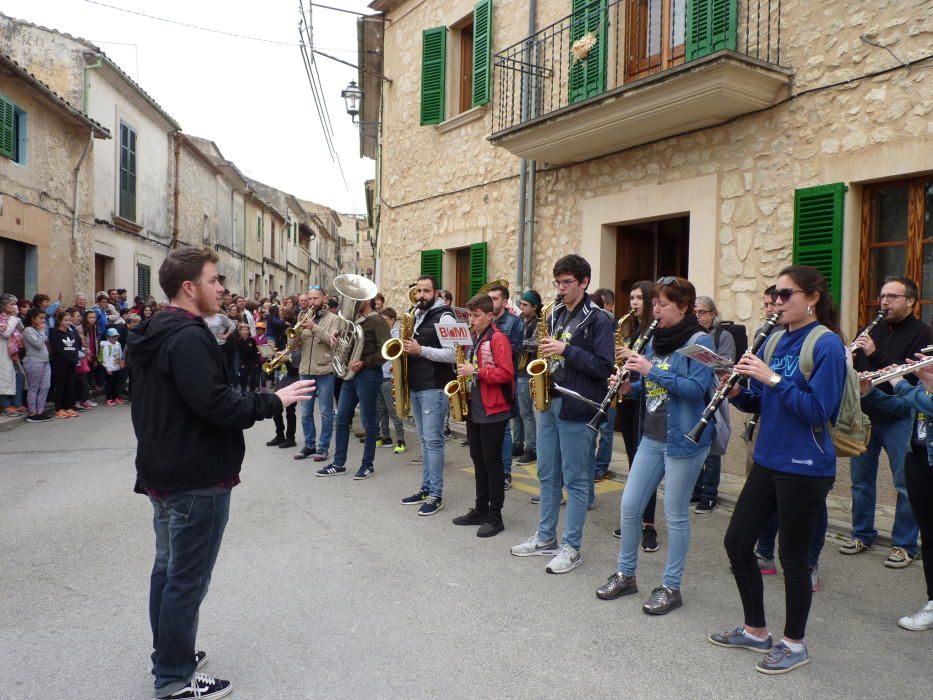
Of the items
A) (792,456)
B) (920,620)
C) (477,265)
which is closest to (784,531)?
(792,456)

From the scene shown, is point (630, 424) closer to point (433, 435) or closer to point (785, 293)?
point (433, 435)

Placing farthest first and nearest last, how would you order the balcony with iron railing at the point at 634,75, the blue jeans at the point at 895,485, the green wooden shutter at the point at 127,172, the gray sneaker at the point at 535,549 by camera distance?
1. the green wooden shutter at the point at 127,172
2. the balcony with iron railing at the point at 634,75
3. the gray sneaker at the point at 535,549
4. the blue jeans at the point at 895,485

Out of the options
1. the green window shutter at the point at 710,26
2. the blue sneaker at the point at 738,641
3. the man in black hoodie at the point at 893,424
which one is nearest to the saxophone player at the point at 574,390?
the blue sneaker at the point at 738,641

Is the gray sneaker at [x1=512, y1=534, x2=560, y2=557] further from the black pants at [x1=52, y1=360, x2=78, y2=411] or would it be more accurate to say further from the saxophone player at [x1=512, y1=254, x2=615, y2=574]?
the black pants at [x1=52, y1=360, x2=78, y2=411]

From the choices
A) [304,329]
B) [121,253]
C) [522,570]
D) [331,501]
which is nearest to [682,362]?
[522,570]

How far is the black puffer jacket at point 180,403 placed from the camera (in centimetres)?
268

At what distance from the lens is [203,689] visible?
288cm

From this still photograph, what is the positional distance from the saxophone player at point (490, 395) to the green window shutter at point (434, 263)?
6.63 m

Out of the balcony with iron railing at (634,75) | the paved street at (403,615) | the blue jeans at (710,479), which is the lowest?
the paved street at (403,615)

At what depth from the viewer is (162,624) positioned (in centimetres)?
280

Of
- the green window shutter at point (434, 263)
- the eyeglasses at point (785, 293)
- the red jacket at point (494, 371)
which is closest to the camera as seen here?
the eyeglasses at point (785, 293)

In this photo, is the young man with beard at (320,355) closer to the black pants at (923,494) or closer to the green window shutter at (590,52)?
the green window shutter at (590,52)

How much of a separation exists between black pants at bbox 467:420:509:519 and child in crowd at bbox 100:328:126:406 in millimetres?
9378

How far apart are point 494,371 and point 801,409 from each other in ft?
7.85
